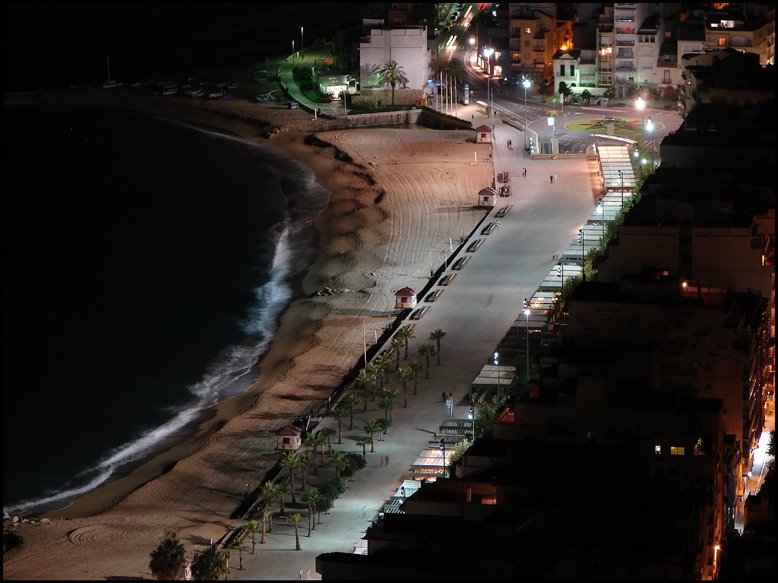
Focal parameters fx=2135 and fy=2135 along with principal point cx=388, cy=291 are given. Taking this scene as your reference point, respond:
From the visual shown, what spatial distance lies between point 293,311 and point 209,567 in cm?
4286

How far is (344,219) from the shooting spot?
137 metres

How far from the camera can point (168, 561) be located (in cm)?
7744

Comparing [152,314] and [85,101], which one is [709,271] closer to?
[152,314]

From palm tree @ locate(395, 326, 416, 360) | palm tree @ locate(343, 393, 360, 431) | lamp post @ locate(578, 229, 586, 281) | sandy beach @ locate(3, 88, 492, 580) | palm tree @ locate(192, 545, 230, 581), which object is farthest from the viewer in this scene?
lamp post @ locate(578, 229, 586, 281)

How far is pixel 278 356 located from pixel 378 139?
50553mm

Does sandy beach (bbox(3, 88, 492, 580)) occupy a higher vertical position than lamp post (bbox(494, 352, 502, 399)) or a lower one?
lower

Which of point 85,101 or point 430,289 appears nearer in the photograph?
point 430,289

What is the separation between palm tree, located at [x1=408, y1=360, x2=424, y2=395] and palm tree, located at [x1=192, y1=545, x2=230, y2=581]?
76.1 ft

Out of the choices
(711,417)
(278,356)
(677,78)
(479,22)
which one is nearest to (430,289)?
(278,356)

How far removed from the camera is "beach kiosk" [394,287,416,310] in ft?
373

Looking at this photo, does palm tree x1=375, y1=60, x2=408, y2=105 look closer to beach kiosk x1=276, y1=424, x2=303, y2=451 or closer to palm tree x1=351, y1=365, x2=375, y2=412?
palm tree x1=351, y1=365, x2=375, y2=412

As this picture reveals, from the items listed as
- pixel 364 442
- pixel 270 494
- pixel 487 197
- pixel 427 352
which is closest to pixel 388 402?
pixel 364 442

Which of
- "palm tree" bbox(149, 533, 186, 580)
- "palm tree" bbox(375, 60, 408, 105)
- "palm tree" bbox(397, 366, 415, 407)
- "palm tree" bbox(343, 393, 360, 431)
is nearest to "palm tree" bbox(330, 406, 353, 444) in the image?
"palm tree" bbox(343, 393, 360, 431)

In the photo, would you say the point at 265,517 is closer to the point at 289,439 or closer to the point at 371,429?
the point at 289,439
